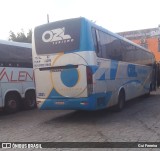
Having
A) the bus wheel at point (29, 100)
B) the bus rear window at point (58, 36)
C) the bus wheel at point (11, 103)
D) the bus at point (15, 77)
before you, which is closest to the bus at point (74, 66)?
the bus rear window at point (58, 36)

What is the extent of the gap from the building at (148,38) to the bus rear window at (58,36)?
105 ft

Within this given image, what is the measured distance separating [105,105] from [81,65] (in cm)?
190

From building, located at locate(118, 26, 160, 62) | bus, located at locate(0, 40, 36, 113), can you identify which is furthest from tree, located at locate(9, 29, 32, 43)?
bus, located at locate(0, 40, 36, 113)

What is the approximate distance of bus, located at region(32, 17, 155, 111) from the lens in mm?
9656

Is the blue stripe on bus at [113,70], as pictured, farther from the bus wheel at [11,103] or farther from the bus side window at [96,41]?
the bus wheel at [11,103]

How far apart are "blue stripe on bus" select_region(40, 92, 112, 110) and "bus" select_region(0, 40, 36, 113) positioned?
9.50ft

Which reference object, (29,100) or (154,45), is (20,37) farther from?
(29,100)

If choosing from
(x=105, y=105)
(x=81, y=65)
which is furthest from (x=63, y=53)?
(x=105, y=105)

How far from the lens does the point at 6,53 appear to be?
1278 centimetres

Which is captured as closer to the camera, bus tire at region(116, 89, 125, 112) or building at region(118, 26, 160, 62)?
bus tire at region(116, 89, 125, 112)

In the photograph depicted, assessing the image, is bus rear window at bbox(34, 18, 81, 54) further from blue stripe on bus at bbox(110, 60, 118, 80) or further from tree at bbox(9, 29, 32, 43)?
tree at bbox(9, 29, 32, 43)

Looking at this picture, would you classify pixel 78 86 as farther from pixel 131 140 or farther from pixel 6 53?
pixel 6 53

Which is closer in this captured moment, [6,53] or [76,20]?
[76,20]

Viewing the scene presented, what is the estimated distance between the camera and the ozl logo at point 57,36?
10.0 metres
